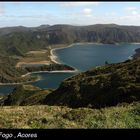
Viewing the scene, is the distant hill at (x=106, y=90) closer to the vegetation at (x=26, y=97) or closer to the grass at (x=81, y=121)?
the vegetation at (x=26, y=97)


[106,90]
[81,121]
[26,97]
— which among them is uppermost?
[81,121]

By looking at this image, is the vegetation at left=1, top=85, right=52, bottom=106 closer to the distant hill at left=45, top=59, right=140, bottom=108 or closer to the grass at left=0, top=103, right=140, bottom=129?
the distant hill at left=45, top=59, right=140, bottom=108

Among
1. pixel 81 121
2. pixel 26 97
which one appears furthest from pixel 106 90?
pixel 26 97

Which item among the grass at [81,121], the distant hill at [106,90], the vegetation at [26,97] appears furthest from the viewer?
the vegetation at [26,97]

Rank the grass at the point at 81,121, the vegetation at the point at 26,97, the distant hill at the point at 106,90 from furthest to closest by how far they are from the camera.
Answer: the vegetation at the point at 26,97
the distant hill at the point at 106,90
the grass at the point at 81,121

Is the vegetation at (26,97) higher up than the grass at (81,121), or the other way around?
the grass at (81,121)

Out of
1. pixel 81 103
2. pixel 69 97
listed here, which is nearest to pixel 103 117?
pixel 81 103

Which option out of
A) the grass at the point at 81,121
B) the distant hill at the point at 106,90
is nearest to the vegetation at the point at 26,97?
the distant hill at the point at 106,90

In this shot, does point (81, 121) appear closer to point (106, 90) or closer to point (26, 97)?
point (106, 90)

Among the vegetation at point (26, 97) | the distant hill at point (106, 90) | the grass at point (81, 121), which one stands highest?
the grass at point (81, 121)

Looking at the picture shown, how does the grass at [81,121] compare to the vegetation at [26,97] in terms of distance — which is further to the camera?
the vegetation at [26,97]
